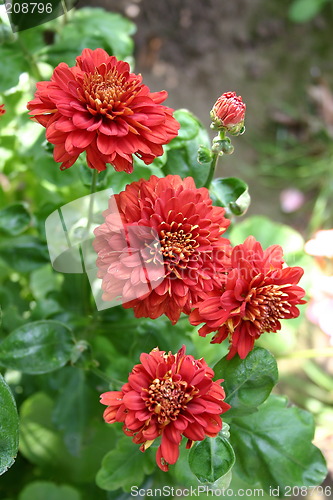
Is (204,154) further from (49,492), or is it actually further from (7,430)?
(49,492)

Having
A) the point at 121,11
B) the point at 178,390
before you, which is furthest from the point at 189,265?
the point at 121,11

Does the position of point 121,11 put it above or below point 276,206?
above

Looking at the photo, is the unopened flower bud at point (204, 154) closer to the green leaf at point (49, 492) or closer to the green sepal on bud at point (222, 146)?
the green sepal on bud at point (222, 146)

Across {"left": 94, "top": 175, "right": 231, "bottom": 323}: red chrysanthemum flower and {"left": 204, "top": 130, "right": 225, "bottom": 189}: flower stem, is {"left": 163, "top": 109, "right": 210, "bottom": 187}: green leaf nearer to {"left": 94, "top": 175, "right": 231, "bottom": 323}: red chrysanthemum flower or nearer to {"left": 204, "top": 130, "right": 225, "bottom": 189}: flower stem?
{"left": 204, "top": 130, "right": 225, "bottom": 189}: flower stem

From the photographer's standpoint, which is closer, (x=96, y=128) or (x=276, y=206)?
(x=96, y=128)

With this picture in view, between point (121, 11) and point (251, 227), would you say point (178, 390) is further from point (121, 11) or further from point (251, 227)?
point (121, 11)

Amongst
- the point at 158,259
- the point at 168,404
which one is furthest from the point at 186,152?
the point at 168,404
